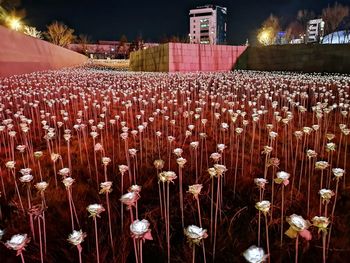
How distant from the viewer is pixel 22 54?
2230 cm

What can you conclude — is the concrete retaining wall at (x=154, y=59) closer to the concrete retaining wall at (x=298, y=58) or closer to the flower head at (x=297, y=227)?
the concrete retaining wall at (x=298, y=58)

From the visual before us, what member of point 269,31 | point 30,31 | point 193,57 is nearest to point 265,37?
point 269,31

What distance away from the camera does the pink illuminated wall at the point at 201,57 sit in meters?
26.6

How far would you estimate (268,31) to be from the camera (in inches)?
2859

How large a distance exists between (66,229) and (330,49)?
26.5 metres

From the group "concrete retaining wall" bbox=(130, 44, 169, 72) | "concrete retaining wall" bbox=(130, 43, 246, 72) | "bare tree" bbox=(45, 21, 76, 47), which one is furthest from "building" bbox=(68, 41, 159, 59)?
"concrete retaining wall" bbox=(130, 43, 246, 72)

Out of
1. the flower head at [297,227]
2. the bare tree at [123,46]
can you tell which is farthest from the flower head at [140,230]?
the bare tree at [123,46]

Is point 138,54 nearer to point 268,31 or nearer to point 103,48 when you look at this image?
point 268,31

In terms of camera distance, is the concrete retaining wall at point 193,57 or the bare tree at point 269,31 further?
the bare tree at point 269,31

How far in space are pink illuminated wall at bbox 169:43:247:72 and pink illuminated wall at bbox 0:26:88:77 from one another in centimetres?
1104

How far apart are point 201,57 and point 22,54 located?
47.7 ft

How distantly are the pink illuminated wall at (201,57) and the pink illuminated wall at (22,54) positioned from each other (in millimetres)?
11045

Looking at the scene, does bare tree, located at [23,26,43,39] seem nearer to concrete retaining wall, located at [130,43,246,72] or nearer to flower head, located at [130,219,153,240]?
concrete retaining wall, located at [130,43,246,72]

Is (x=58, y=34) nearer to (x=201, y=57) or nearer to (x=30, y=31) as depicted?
(x=30, y=31)
